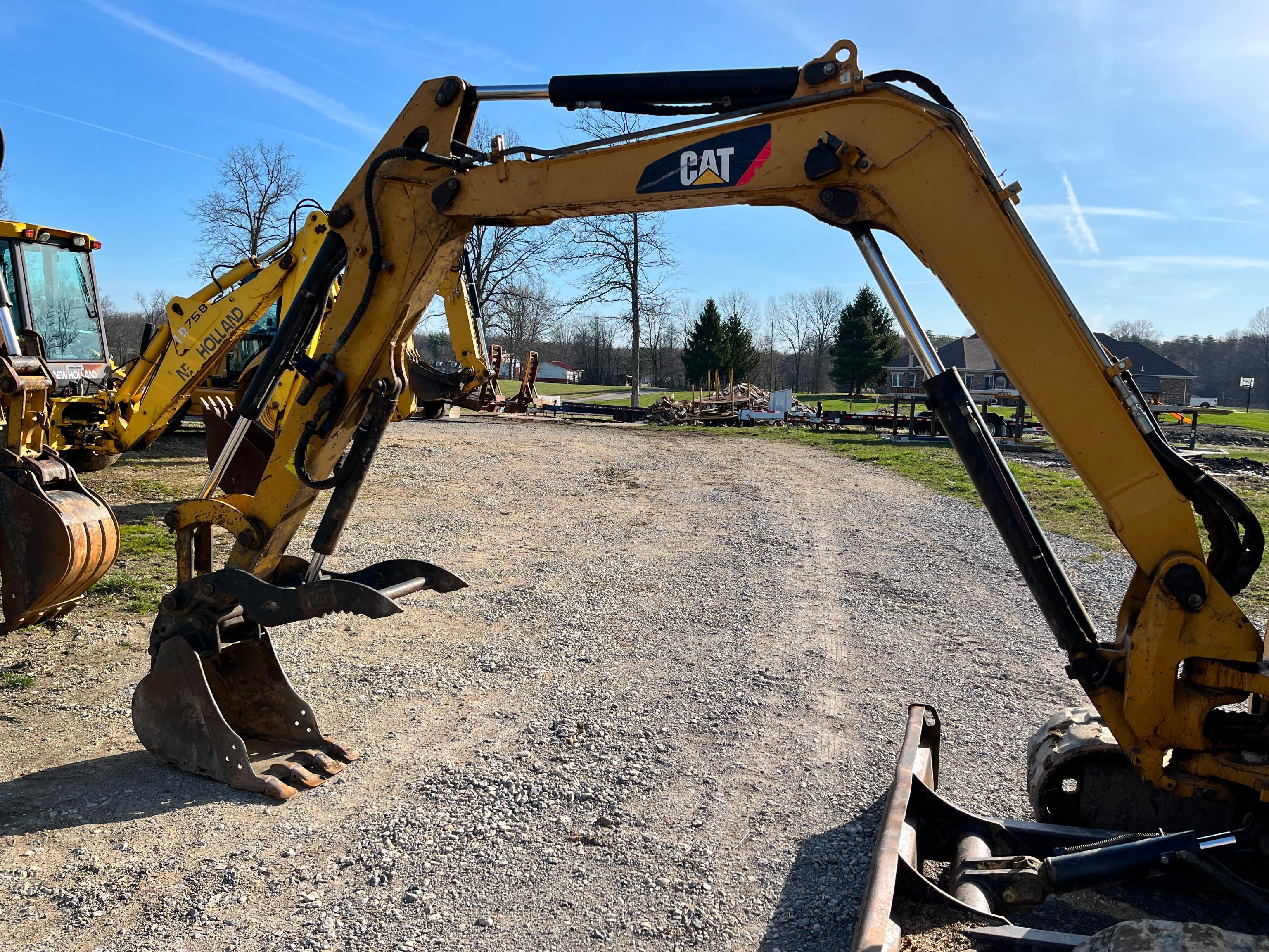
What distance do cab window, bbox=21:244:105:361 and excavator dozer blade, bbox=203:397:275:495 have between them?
2059 mm

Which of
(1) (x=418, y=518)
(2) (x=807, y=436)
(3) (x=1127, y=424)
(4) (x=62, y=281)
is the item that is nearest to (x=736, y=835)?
(3) (x=1127, y=424)

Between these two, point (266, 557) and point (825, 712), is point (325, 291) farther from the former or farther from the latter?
point (825, 712)

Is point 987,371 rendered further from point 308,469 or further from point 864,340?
point 308,469

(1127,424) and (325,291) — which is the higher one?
(325,291)

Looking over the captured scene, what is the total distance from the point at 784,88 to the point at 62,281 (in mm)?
12886

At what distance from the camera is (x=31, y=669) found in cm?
596

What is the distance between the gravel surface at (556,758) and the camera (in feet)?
11.7

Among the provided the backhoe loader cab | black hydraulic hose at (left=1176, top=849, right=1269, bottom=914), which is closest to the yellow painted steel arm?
the backhoe loader cab

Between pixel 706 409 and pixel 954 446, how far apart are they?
29557 mm

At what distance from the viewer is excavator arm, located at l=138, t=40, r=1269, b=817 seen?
3221mm

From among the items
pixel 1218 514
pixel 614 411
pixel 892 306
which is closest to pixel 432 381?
pixel 892 306

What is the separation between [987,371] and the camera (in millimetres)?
65188

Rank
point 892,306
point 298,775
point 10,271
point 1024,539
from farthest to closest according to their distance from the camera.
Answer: point 10,271 → point 298,775 → point 892,306 → point 1024,539

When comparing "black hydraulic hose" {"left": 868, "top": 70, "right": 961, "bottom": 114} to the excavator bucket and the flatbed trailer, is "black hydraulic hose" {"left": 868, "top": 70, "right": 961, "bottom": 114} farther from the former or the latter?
the flatbed trailer
